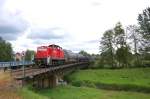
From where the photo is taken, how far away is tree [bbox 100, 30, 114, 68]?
117500 mm

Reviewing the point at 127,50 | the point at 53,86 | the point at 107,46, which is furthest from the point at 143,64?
the point at 53,86

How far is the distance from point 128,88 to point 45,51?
16.5 meters

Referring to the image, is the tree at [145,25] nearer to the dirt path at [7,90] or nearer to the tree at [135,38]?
the tree at [135,38]

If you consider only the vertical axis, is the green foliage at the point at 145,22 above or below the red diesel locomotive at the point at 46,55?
above

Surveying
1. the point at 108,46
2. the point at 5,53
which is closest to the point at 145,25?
the point at 108,46

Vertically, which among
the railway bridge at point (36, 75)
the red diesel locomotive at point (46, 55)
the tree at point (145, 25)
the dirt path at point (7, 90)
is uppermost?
the tree at point (145, 25)

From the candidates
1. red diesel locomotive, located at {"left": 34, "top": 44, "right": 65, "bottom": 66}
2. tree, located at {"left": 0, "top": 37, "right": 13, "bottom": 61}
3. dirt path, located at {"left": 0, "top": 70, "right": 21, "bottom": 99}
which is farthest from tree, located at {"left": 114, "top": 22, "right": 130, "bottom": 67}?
dirt path, located at {"left": 0, "top": 70, "right": 21, "bottom": 99}

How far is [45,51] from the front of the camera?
64.7 meters

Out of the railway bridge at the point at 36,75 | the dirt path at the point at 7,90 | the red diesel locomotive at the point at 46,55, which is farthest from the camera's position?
the red diesel locomotive at the point at 46,55

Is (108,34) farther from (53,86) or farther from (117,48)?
(53,86)

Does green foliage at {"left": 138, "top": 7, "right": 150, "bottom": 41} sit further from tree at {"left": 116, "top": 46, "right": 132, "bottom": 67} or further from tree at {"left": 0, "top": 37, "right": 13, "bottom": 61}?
tree at {"left": 0, "top": 37, "right": 13, "bottom": 61}

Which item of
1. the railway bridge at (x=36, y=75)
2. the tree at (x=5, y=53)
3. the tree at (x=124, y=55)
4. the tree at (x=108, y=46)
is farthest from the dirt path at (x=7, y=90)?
the tree at (x=108, y=46)

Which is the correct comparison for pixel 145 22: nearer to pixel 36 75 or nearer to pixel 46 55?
pixel 46 55

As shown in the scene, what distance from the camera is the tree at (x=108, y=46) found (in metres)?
118
